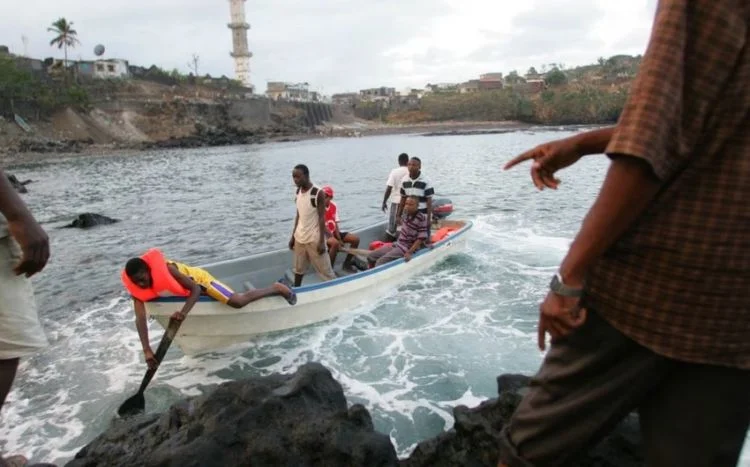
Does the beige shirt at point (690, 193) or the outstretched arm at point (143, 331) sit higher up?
the beige shirt at point (690, 193)

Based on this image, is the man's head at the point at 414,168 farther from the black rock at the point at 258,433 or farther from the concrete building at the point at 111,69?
the concrete building at the point at 111,69

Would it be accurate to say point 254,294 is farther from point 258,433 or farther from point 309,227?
point 258,433

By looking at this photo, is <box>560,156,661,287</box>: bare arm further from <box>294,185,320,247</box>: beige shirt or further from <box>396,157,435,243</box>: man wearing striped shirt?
<box>396,157,435,243</box>: man wearing striped shirt

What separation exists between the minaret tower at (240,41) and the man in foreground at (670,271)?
112373mm

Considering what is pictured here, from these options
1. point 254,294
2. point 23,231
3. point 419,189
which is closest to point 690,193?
point 23,231

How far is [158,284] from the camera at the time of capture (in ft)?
19.5

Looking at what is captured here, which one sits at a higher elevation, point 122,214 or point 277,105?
point 277,105

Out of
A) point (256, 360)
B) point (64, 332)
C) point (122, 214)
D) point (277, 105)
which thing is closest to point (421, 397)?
point (256, 360)

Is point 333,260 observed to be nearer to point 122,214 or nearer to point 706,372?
point 706,372

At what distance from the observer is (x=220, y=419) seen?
3549mm

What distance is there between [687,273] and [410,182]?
8.08 m

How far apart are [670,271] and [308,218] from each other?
7109 mm

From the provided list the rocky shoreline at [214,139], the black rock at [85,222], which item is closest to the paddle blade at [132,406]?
the black rock at [85,222]

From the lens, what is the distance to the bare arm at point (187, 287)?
6.15m
